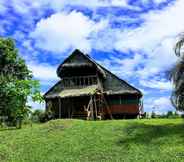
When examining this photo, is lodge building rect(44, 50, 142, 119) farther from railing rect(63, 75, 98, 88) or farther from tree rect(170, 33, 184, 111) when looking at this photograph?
tree rect(170, 33, 184, 111)

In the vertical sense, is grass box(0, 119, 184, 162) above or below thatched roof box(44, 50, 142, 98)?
below

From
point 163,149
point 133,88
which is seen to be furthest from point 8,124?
point 163,149

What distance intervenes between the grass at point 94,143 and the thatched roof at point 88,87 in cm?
1588

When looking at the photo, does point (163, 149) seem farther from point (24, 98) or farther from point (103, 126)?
point (24, 98)

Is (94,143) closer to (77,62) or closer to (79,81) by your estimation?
(79,81)

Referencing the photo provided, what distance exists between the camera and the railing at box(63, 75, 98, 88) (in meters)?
58.9

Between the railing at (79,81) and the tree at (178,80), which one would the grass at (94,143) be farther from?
Result: the railing at (79,81)

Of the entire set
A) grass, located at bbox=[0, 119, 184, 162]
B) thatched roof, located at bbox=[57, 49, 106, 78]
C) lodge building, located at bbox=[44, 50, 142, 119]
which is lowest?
grass, located at bbox=[0, 119, 184, 162]

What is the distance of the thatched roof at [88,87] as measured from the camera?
189ft

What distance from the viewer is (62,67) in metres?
59.0

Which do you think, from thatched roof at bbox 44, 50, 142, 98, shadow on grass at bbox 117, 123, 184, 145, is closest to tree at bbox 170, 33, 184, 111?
shadow on grass at bbox 117, 123, 184, 145

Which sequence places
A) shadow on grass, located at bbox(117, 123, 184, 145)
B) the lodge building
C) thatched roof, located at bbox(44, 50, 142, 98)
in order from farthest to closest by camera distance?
the lodge building, thatched roof, located at bbox(44, 50, 142, 98), shadow on grass, located at bbox(117, 123, 184, 145)

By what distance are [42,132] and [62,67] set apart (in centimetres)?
2152

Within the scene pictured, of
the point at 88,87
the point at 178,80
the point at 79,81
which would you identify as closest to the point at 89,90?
the point at 88,87
